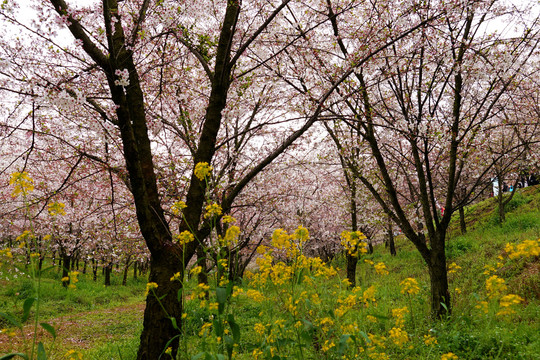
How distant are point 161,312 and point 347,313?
179cm

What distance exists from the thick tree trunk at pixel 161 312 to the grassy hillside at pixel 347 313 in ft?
0.68

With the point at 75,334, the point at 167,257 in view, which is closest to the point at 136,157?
the point at 167,257

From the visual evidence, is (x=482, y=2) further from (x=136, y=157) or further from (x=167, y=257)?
(x=167, y=257)

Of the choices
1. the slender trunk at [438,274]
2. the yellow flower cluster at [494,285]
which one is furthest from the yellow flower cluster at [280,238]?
the slender trunk at [438,274]

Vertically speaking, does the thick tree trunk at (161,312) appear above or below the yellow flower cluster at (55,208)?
below

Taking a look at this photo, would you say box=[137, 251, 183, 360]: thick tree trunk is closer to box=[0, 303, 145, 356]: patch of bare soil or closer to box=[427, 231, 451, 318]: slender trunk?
box=[0, 303, 145, 356]: patch of bare soil

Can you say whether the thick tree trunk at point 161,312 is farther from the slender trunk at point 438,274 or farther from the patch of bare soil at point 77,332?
the slender trunk at point 438,274

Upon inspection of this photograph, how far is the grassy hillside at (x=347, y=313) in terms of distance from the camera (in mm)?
2189

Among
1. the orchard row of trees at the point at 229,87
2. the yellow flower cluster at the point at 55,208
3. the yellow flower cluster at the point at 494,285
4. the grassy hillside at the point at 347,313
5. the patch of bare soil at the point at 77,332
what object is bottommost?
the patch of bare soil at the point at 77,332

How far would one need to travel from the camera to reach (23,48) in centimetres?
471

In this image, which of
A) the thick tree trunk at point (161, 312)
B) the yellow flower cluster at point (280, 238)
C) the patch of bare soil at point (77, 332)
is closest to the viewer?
the yellow flower cluster at point (280, 238)

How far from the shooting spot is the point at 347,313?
9.47ft

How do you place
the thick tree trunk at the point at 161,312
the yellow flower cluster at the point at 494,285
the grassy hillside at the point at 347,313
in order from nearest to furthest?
the grassy hillside at the point at 347,313 < the yellow flower cluster at the point at 494,285 < the thick tree trunk at the point at 161,312

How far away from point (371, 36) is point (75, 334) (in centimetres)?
891
